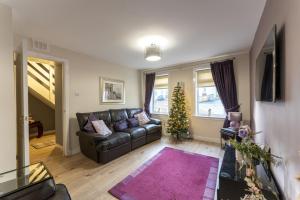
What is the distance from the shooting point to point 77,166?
111 inches

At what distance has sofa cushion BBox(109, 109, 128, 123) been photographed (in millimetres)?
4004

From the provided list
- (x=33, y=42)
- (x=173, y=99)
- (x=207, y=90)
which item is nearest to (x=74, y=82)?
(x=33, y=42)

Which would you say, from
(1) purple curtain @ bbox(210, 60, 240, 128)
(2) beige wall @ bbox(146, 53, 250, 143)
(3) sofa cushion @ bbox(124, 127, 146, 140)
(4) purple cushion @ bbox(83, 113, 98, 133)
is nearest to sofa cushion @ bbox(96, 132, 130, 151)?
(3) sofa cushion @ bbox(124, 127, 146, 140)

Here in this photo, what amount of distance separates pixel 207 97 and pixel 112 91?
9.38 ft

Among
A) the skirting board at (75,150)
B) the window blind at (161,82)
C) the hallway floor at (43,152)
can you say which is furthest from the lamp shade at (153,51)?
the hallway floor at (43,152)

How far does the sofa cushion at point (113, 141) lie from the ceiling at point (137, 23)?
196cm

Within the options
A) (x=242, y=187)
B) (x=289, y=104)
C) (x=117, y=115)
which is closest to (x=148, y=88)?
(x=117, y=115)

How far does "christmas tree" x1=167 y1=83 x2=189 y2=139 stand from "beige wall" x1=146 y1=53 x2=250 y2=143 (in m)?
0.24

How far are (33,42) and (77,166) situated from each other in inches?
A: 98.4

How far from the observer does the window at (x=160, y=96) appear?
205 inches

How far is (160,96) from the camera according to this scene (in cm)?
538

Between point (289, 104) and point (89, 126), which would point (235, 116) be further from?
point (89, 126)

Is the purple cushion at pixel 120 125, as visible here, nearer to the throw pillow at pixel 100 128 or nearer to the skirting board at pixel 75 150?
the throw pillow at pixel 100 128

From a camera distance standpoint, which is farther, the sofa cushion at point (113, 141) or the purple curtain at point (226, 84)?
the purple curtain at point (226, 84)
